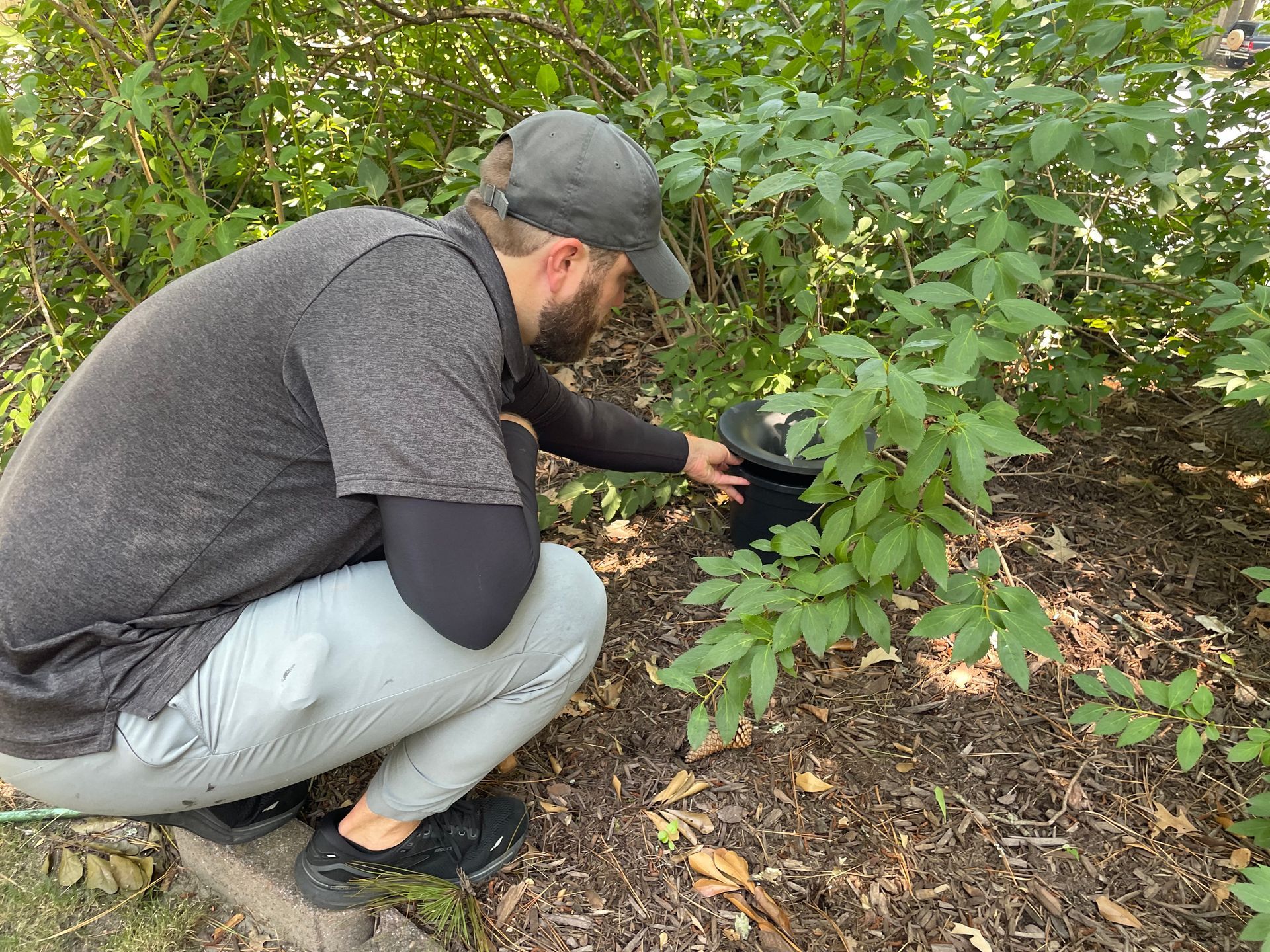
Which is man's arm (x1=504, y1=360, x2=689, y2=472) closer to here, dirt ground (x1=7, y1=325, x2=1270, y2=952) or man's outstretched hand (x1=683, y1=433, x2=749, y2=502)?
man's outstretched hand (x1=683, y1=433, x2=749, y2=502)

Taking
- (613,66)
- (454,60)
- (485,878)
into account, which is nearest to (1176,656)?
(485,878)

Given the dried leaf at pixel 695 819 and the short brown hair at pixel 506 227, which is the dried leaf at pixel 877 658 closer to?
the dried leaf at pixel 695 819

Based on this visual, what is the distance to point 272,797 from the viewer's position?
6.27ft

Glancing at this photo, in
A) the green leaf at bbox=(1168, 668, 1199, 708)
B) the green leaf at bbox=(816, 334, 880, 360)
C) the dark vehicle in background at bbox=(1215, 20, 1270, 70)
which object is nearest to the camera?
the green leaf at bbox=(816, 334, 880, 360)

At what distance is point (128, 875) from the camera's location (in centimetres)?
192

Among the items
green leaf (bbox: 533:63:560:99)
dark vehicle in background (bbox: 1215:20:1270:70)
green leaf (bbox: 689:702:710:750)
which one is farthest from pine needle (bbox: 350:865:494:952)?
dark vehicle in background (bbox: 1215:20:1270:70)

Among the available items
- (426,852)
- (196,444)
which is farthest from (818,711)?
(196,444)

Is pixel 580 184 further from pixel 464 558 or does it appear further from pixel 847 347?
pixel 464 558

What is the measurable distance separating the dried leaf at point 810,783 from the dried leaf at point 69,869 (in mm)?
1625

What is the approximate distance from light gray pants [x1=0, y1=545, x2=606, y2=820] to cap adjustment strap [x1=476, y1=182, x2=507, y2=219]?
0.68 m

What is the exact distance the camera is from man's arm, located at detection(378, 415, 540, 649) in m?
1.35

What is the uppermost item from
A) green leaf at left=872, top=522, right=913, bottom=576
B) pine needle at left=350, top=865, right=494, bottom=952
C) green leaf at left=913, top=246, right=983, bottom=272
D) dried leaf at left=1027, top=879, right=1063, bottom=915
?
green leaf at left=913, top=246, right=983, bottom=272

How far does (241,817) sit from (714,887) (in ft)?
3.33

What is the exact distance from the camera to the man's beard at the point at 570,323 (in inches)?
67.2
